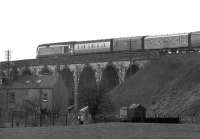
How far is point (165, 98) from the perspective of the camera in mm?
63281

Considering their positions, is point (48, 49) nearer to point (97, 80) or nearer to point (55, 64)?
point (55, 64)

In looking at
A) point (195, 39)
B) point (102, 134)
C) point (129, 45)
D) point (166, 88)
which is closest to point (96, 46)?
point (129, 45)

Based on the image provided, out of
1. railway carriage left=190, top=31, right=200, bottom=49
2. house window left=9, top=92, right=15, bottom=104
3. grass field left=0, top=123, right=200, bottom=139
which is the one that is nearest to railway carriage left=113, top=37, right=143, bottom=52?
railway carriage left=190, top=31, right=200, bottom=49

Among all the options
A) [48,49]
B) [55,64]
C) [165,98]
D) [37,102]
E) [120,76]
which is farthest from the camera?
[48,49]

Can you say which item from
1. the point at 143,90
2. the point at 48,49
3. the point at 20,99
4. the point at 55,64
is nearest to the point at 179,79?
the point at 143,90

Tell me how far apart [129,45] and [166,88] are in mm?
22644

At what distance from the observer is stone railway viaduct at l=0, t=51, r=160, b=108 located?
8488 cm

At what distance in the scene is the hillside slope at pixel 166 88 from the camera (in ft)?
191

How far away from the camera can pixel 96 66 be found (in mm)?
91688

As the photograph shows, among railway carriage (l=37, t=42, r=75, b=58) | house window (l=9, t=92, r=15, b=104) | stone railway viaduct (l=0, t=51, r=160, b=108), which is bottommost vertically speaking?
house window (l=9, t=92, r=15, b=104)

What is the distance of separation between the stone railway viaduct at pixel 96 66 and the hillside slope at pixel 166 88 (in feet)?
10.3

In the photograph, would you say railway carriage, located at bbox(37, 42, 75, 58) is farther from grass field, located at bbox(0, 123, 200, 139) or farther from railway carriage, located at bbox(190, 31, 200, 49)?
grass field, located at bbox(0, 123, 200, 139)

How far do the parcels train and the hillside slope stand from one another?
2.08 metres

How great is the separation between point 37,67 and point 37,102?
31444 mm
